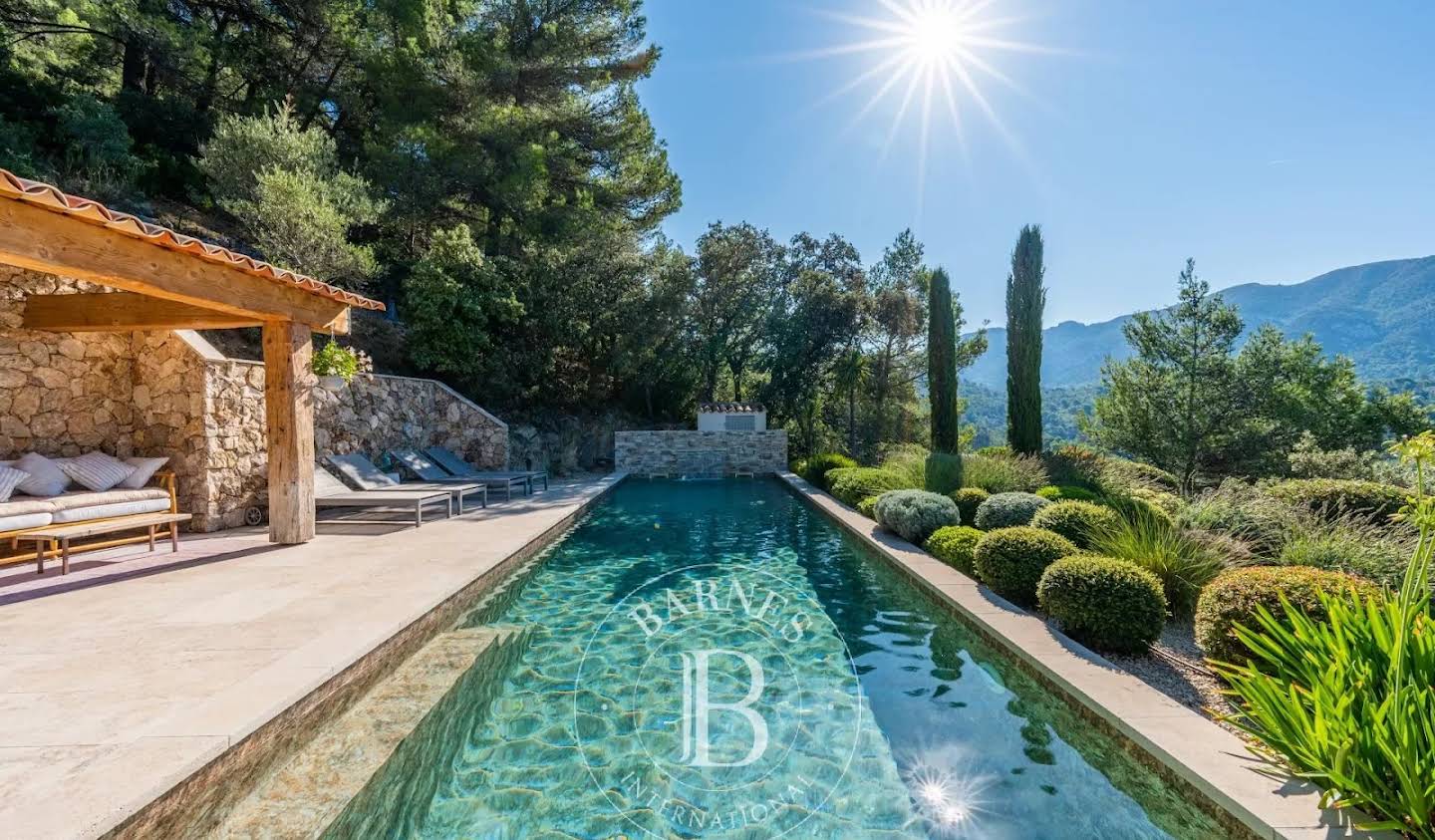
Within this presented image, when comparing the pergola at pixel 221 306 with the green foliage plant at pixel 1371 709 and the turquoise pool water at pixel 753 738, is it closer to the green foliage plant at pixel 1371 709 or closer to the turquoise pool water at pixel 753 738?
the turquoise pool water at pixel 753 738

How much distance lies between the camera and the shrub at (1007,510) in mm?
6016

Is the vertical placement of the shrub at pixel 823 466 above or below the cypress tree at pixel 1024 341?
below

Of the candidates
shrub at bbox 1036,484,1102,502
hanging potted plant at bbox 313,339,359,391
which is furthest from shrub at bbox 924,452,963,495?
hanging potted plant at bbox 313,339,359,391

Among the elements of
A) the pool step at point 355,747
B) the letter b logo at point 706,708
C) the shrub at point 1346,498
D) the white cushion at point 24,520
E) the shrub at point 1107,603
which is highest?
the white cushion at point 24,520

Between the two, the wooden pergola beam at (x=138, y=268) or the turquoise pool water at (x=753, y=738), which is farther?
the wooden pergola beam at (x=138, y=268)

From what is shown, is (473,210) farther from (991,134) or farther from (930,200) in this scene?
(991,134)

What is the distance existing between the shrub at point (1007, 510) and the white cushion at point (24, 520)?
8.70 metres

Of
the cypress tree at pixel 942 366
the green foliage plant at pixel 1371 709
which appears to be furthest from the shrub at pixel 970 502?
the cypress tree at pixel 942 366

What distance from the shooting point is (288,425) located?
597 centimetres

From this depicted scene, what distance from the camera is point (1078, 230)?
1331 cm

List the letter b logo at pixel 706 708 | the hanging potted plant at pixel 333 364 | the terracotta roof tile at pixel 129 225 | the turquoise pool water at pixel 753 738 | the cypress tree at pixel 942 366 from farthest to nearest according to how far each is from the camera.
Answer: the cypress tree at pixel 942 366, the hanging potted plant at pixel 333 364, the terracotta roof tile at pixel 129 225, the letter b logo at pixel 706 708, the turquoise pool water at pixel 753 738

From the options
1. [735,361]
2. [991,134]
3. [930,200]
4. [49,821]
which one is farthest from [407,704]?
[735,361]

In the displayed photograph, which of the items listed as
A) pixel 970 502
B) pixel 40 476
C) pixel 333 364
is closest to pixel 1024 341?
pixel 970 502

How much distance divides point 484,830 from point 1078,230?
15695mm
